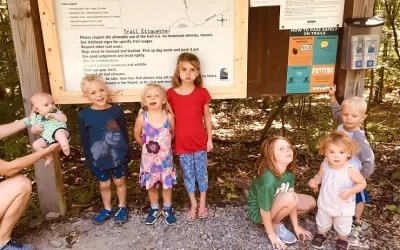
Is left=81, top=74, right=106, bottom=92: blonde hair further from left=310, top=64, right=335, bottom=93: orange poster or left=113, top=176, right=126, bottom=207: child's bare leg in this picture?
left=310, top=64, right=335, bottom=93: orange poster

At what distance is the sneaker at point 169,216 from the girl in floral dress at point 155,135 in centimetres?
32

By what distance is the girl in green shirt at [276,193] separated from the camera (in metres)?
3.20

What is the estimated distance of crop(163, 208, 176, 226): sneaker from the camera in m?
3.68

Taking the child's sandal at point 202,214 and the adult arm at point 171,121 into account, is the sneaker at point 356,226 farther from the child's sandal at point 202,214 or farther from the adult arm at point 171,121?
the adult arm at point 171,121

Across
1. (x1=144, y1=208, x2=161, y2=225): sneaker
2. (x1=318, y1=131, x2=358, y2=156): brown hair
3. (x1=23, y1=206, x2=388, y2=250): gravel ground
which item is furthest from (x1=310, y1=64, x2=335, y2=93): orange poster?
(x1=144, y1=208, x2=161, y2=225): sneaker

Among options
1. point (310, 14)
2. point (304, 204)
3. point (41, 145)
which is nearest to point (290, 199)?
point (304, 204)

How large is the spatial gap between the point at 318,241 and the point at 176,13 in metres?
2.47

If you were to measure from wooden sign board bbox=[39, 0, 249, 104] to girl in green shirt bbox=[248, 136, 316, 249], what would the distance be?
845 mm

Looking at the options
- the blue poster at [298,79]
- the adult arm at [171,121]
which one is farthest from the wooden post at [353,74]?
the adult arm at [171,121]

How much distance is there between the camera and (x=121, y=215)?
3.76m

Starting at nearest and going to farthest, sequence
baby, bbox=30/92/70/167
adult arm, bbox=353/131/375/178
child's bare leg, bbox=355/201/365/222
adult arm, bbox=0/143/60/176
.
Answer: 1. adult arm, bbox=0/143/60/176
2. baby, bbox=30/92/70/167
3. adult arm, bbox=353/131/375/178
4. child's bare leg, bbox=355/201/365/222

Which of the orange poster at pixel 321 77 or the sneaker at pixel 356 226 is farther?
the orange poster at pixel 321 77

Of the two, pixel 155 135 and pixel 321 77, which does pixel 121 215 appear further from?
pixel 321 77

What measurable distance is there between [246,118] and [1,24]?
5.16 meters
